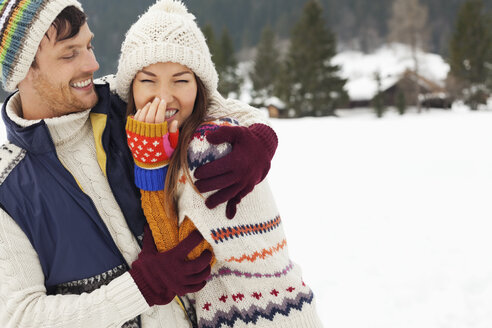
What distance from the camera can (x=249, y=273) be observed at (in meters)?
1.49

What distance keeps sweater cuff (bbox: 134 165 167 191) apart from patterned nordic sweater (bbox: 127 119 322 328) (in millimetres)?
Answer: 38

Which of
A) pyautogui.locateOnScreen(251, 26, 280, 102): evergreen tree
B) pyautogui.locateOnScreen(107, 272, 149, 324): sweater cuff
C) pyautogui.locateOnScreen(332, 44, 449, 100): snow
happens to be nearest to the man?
pyautogui.locateOnScreen(107, 272, 149, 324): sweater cuff

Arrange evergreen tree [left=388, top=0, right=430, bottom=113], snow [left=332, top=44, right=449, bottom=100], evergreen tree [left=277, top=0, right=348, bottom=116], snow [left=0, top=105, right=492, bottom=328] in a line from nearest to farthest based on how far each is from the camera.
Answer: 1. snow [left=0, top=105, right=492, bottom=328]
2. evergreen tree [left=277, top=0, right=348, bottom=116]
3. evergreen tree [left=388, top=0, right=430, bottom=113]
4. snow [left=332, top=44, right=449, bottom=100]

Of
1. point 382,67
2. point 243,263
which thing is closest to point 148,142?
point 243,263

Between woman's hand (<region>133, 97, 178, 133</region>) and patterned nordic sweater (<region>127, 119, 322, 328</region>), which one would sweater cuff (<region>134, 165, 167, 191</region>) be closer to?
patterned nordic sweater (<region>127, 119, 322, 328</region>)

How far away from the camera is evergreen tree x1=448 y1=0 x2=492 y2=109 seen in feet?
82.1

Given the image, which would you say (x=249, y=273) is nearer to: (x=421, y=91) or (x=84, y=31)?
(x=84, y=31)

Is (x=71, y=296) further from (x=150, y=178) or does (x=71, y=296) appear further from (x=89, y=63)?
(x=89, y=63)

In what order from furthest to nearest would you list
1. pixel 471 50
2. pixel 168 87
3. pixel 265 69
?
pixel 265 69, pixel 471 50, pixel 168 87

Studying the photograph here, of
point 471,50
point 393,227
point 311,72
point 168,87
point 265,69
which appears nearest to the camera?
point 168,87

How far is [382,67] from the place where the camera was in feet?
130

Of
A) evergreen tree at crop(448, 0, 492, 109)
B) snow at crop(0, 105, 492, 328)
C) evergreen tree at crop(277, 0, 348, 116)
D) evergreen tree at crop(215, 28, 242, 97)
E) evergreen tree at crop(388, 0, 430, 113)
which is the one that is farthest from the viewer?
evergreen tree at crop(215, 28, 242, 97)

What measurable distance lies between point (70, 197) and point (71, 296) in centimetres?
34

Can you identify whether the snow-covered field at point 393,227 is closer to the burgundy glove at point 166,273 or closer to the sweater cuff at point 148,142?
the burgundy glove at point 166,273
